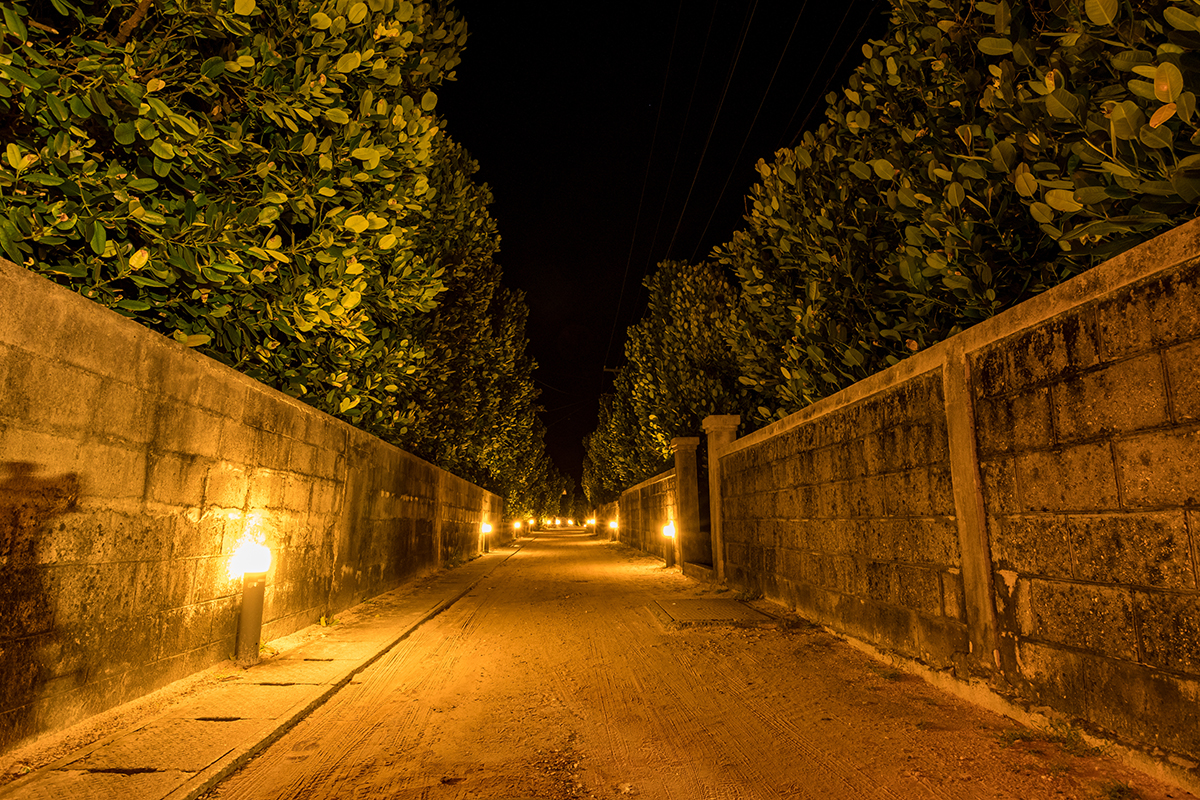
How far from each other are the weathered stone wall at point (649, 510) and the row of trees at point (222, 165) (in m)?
9.75

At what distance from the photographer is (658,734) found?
3498 millimetres

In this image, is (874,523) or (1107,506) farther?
(874,523)

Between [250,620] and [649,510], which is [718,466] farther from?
[649,510]

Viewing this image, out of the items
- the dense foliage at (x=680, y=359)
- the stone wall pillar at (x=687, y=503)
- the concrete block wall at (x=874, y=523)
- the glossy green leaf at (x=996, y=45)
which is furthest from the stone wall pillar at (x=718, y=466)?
the glossy green leaf at (x=996, y=45)

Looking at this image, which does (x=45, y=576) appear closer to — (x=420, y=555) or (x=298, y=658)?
(x=298, y=658)

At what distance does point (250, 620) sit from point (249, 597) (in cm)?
21

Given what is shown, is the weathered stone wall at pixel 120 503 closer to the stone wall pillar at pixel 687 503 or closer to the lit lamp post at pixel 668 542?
the stone wall pillar at pixel 687 503

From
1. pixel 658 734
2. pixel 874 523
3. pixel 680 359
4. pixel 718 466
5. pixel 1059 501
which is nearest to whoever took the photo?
pixel 1059 501

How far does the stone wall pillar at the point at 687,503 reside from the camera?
1347 cm

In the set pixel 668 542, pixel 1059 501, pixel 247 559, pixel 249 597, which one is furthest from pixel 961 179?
pixel 668 542

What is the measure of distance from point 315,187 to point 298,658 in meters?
4.17

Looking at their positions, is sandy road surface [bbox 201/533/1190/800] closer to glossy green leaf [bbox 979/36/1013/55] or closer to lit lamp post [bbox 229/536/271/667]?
lit lamp post [bbox 229/536/271/667]

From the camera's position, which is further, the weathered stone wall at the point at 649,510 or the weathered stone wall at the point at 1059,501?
the weathered stone wall at the point at 649,510

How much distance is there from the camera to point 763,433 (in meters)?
8.27
